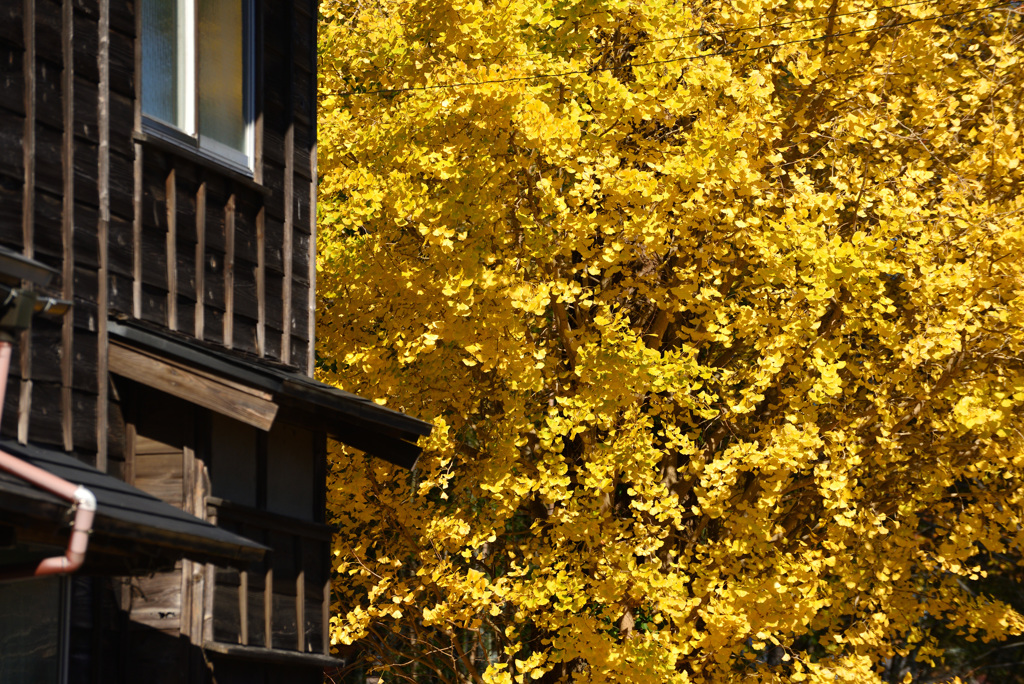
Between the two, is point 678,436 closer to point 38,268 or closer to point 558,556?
point 558,556

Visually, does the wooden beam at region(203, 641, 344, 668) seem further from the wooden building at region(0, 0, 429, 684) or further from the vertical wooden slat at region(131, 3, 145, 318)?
the vertical wooden slat at region(131, 3, 145, 318)

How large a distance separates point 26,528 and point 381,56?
9.62 metres

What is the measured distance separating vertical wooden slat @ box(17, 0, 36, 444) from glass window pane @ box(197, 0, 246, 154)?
1.40 meters

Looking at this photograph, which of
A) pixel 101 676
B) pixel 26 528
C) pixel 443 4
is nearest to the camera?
pixel 26 528

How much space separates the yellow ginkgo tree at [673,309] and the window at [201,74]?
2936 millimetres

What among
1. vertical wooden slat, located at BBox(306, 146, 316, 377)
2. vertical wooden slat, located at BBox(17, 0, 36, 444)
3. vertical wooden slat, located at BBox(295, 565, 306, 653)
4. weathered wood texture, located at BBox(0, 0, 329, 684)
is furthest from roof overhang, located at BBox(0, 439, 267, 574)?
vertical wooden slat, located at BBox(306, 146, 316, 377)

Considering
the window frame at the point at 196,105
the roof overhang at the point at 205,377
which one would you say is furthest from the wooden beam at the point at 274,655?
the window frame at the point at 196,105

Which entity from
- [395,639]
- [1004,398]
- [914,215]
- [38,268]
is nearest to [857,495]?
[1004,398]

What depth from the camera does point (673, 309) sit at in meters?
12.1

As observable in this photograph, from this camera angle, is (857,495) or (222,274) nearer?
(222,274)

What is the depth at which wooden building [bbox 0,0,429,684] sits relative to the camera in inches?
229

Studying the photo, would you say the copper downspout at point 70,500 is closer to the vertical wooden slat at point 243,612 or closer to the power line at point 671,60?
the vertical wooden slat at point 243,612

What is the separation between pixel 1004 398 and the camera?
10.7 meters

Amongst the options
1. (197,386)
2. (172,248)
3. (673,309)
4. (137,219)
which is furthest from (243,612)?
(673,309)
